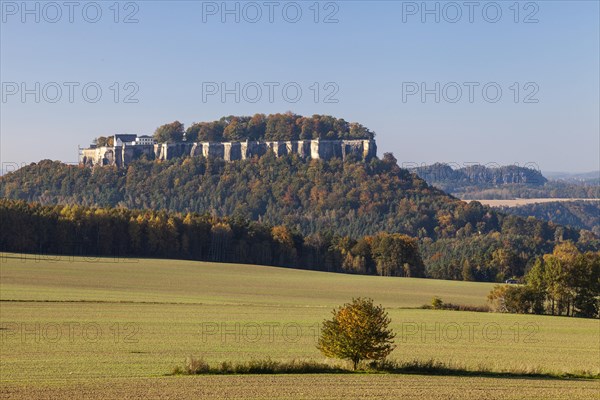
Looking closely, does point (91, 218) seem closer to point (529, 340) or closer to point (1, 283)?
point (1, 283)

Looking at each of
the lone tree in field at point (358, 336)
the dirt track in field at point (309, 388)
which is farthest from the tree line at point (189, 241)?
the dirt track in field at point (309, 388)

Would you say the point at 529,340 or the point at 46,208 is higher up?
the point at 46,208

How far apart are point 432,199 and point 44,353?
157924 millimetres

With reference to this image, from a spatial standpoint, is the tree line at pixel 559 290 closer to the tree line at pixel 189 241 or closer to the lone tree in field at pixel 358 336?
the lone tree in field at pixel 358 336

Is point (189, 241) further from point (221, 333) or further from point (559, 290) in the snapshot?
point (221, 333)

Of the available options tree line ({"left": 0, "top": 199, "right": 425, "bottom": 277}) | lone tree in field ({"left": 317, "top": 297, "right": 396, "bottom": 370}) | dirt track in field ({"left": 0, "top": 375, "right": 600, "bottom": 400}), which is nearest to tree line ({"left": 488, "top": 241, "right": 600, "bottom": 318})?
lone tree in field ({"left": 317, "top": 297, "right": 396, "bottom": 370})

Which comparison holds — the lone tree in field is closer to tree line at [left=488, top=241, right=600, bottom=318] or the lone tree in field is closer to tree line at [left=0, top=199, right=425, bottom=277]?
tree line at [left=488, top=241, right=600, bottom=318]

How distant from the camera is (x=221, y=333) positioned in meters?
45.2

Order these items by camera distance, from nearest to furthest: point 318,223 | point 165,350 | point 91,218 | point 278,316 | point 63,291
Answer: point 165,350
point 278,316
point 63,291
point 91,218
point 318,223

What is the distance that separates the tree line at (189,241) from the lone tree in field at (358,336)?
77.4m

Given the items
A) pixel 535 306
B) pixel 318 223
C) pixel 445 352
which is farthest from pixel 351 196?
pixel 445 352

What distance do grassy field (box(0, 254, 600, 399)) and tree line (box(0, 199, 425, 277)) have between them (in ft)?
51.6

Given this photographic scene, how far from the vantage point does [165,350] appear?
3762cm

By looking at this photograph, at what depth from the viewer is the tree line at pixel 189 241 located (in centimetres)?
10831
